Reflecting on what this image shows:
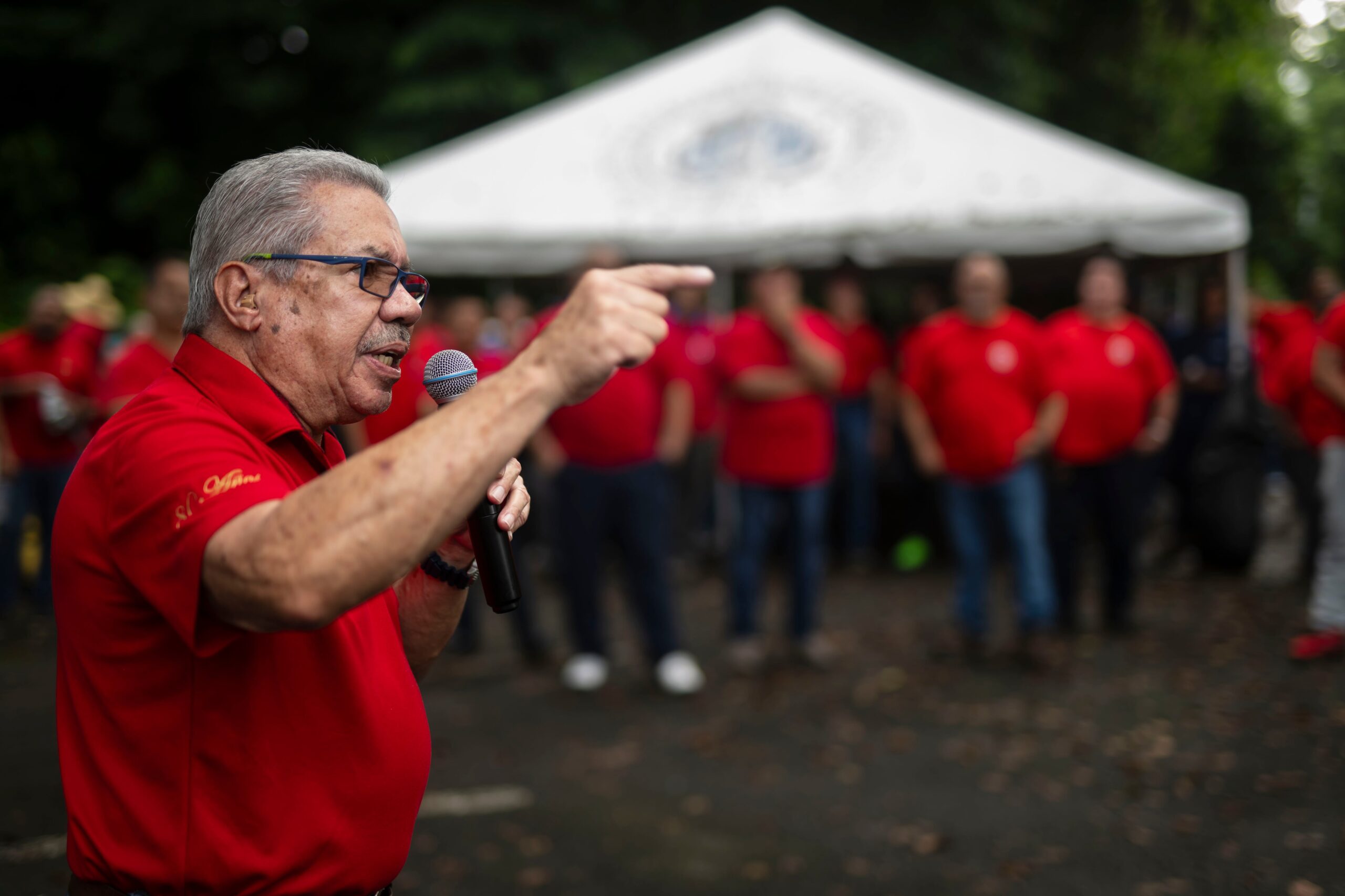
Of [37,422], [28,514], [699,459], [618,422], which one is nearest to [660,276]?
[618,422]

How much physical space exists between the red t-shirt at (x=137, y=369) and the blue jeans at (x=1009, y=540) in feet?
15.2

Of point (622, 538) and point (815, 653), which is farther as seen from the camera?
point (815, 653)

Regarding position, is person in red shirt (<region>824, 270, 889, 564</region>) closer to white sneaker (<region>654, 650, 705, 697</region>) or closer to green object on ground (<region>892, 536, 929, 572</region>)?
green object on ground (<region>892, 536, 929, 572</region>)

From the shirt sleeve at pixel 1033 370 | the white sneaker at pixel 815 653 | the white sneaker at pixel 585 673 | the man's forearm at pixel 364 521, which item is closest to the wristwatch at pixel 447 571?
the man's forearm at pixel 364 521

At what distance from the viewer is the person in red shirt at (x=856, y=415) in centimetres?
980

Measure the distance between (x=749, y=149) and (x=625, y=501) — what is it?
460cm

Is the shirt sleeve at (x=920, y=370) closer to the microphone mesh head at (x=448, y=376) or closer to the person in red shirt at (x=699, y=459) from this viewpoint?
the person in red shirt at (x=699, y=459)

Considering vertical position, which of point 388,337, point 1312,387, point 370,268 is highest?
point 370,268

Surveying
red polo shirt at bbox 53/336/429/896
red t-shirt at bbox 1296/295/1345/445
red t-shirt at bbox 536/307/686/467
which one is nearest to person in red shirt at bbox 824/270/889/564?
red t-shirt at bbox 1296/295/1345/445

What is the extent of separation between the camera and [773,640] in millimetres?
7504

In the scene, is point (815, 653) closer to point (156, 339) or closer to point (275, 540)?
point (156, 339)

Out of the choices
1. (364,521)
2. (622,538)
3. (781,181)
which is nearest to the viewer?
(364,521)

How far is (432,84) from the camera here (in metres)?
18.1

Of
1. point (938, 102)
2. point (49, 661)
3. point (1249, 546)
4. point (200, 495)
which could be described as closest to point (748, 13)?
point (938, 102)
